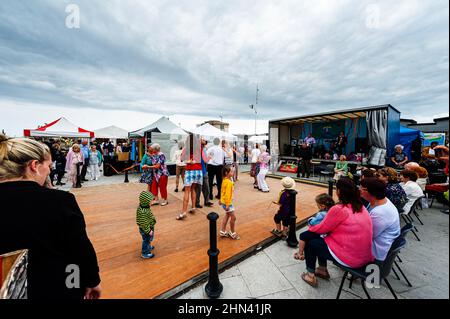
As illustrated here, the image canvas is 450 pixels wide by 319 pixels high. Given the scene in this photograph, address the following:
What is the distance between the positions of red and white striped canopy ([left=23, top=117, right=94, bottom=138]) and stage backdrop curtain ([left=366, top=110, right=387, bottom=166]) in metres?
14.8

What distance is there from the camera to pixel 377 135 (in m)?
7.98

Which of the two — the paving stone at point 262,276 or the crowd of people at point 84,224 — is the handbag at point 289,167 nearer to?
the crowd of people at point 84,224

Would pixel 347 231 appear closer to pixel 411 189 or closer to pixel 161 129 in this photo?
pixel 411 189

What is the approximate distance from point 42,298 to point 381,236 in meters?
3.14

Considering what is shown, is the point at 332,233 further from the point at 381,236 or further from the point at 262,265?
the point at 262,265

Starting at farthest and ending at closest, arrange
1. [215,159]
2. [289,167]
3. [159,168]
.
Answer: [289,167], [215,159], [159,168]

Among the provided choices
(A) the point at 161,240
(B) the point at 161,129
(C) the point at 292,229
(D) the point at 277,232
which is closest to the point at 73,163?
(B) the point at 161,129

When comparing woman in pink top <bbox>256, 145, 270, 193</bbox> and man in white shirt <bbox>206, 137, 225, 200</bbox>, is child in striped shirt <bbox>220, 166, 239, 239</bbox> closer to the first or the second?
man in white shirt <bbox>206, 137, 225, 200</bbox>

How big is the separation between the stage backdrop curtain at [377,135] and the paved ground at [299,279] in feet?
17.2

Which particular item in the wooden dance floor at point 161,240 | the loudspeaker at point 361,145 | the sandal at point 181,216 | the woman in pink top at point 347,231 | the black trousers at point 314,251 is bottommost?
the wooden dance floor at point 161,240

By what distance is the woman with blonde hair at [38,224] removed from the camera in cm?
110

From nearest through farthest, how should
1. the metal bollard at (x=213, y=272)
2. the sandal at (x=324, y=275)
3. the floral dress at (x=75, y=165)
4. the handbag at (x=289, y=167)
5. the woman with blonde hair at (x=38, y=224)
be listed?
the woman with blonde hair at (x=38, y=224)
the metal bollard at (x=213, y=272)
the sandal at (x=324, y=275)
the floral dress at (x=75, y=165)
the handbag at (x=289, y=167)

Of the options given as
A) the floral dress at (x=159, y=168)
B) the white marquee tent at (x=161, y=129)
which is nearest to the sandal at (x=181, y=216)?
the floral dress at (x=159, y=168)

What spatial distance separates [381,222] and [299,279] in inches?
49.7
